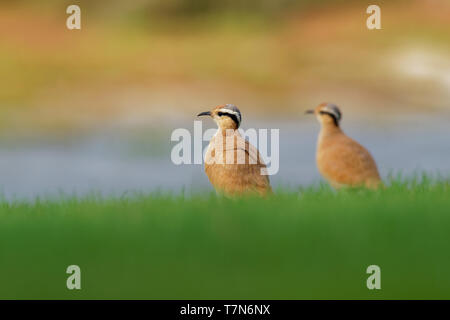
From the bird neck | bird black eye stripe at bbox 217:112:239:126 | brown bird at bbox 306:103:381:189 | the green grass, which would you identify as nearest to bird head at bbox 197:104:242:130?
bird black eye stripe at bbox 217:112:239:126

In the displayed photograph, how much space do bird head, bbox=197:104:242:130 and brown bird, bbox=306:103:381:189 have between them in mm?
1658

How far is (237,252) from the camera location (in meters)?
6.92

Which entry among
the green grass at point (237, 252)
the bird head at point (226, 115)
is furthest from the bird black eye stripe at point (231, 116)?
the green grass at point (237, 252)

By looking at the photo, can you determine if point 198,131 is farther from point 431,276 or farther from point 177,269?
point 431,276

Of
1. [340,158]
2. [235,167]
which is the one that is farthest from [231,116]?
[340,158]

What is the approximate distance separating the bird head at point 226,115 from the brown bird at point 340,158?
5.44 feet

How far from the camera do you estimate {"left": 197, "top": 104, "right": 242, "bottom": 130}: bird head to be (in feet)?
33.8

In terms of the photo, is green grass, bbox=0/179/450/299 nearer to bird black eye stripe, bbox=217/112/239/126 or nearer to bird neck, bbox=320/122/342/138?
bird black eye stripe, bbox=217/112/239/126

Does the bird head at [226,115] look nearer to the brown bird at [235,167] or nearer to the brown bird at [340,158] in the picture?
the brown bird at [235,167]

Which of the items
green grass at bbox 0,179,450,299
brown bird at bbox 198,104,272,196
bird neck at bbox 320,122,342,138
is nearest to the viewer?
green grass at bbox 0,179,450,299

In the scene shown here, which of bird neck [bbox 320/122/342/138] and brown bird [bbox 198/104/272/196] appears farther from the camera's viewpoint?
bird neck [bbox 320/122/342/138]

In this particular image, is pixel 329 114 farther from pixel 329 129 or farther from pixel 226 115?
pixel 226 115
